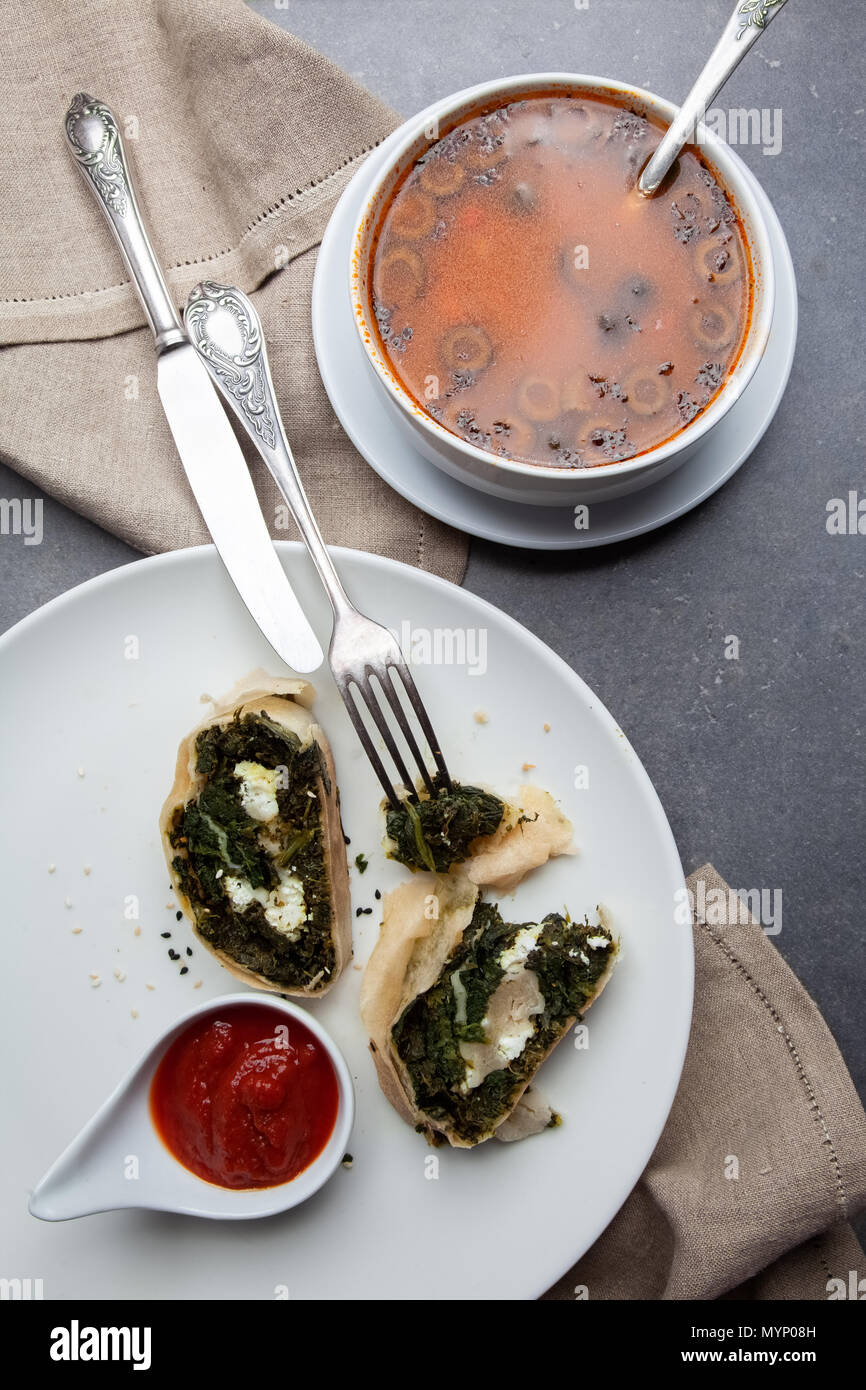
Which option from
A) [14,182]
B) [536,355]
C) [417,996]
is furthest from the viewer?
[14,182]

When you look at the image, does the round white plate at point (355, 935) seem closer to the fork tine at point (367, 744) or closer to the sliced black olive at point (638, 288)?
the fork tine at point (367, 744)

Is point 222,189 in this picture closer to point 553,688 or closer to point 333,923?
point 553,688

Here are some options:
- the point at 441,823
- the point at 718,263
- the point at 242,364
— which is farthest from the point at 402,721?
the point at 718,263

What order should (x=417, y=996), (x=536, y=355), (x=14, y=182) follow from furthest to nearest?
(x=14, y=182) < (x=417, y=996) < (x=536, y=355)

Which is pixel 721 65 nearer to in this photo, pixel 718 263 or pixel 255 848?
pixel 718 263

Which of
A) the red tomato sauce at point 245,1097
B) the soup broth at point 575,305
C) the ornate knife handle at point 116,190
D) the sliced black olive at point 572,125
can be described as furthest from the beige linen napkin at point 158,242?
the red tomato sauce at point 245,1097
